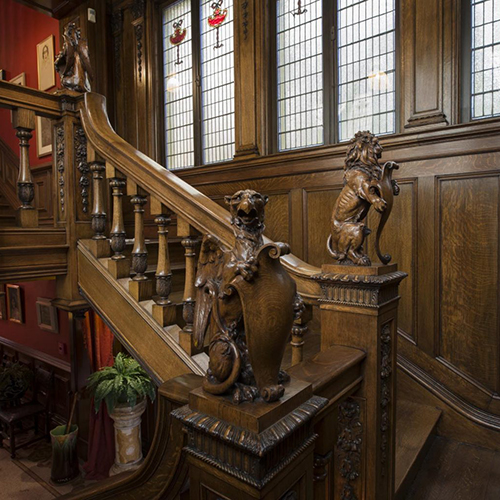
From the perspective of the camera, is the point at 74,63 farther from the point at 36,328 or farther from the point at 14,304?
the point at 14,304

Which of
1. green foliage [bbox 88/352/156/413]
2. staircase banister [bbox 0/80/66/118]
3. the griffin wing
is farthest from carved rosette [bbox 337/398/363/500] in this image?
green foliage [bbox 88/352/156/413]

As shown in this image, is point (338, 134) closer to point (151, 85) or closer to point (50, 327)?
point (151, 85)

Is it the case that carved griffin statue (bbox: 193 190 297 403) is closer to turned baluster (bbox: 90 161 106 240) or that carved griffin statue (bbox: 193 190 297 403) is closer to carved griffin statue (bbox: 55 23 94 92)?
turned baluster (bbox: 90 161 106 240)

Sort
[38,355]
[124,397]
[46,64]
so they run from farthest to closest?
[38,355] < [46,64] < [124,397]

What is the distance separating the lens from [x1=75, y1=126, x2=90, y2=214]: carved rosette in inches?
93.7

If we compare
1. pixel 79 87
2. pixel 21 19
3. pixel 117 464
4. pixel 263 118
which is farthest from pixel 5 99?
pixel 21 19

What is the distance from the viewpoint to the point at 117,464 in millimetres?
4227

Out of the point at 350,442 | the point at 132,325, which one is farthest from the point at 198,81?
the point at 350,442

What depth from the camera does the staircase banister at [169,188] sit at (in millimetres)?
1547

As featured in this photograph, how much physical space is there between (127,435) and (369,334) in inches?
147

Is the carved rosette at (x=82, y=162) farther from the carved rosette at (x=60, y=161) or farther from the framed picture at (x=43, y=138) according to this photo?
the framed picture at (x=43, y=138)

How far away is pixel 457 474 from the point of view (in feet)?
6.79

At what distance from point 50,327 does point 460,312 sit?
5.40 metres

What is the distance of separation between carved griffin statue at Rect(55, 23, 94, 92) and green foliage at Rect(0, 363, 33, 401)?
A: 480 centimetres
